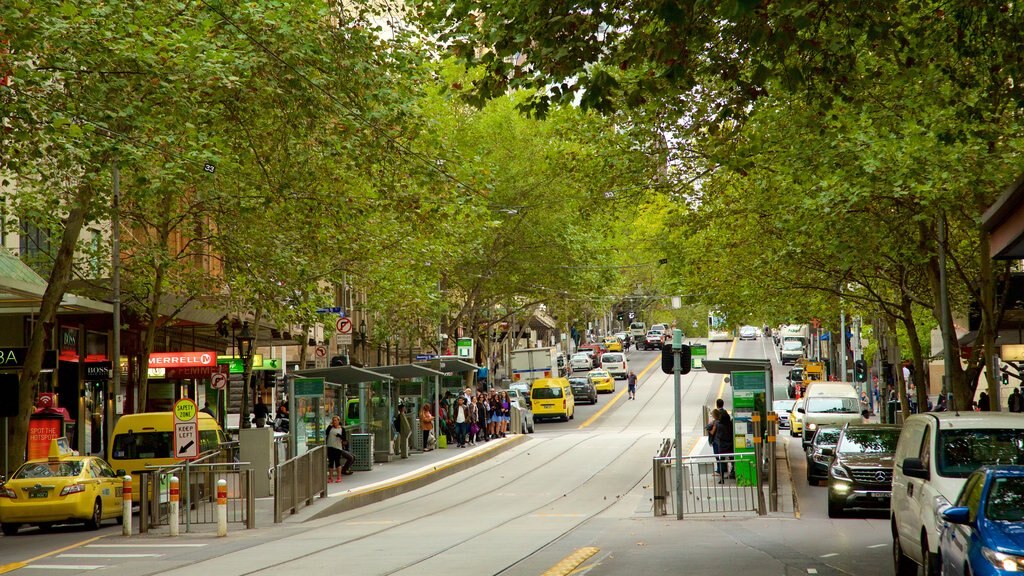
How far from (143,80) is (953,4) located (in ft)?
35.1

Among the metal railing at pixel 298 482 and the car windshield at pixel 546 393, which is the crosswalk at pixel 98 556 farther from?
the car windshield at pixel 546 393

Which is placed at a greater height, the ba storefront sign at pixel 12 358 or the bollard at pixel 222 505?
the ba storefront sign at pixel 12 358

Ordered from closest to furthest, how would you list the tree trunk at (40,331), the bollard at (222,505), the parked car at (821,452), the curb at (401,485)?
the bollard at (222,505) → the tree trunk at (40,331) → the curb at (401,485) → the parked car at (821,452)

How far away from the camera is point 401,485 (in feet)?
92.7

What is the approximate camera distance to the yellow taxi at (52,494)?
20.6 metres

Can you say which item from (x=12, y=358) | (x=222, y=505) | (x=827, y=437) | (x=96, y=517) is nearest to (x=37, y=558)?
(x=222, y=505)

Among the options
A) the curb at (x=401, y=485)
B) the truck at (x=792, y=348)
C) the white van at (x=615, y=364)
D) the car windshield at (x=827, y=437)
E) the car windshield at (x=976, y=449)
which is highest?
the truck at (x=792, y=348)

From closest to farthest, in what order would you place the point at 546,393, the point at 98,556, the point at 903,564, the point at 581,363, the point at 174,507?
the point at 903,564, the point at 98,556, the point at 174,507, the point at 546,393, the point at 581,363

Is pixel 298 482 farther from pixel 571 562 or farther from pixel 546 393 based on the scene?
pixel 546 393

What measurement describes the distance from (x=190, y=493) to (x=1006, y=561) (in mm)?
15435

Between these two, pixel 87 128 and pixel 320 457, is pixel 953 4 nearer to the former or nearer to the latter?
pixel 87 128

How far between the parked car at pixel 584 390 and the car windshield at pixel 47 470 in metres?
47.6

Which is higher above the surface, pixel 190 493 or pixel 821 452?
pixel 821 452

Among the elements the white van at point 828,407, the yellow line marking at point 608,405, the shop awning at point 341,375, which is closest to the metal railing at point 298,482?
the shop awning at point 341,375
